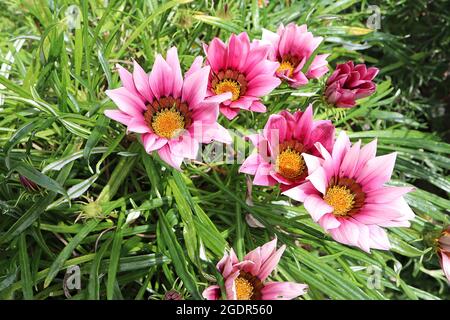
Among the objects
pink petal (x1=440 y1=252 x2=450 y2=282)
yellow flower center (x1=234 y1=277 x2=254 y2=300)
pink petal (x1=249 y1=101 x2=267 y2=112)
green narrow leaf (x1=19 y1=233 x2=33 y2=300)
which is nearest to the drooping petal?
pink petal (x1=249 y1=101 x2=267 y2=112)

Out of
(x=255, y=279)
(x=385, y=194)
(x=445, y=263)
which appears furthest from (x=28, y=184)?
(x=445, y=263)

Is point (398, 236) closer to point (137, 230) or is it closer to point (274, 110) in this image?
point (274, 110)

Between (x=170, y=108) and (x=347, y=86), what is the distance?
0.41 meters

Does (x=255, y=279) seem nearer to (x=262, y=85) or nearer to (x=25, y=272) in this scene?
(x=262, y=85)

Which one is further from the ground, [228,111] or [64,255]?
[228,111]

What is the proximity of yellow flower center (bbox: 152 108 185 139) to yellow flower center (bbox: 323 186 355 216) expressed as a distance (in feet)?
1.12

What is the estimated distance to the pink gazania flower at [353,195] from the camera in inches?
32.7

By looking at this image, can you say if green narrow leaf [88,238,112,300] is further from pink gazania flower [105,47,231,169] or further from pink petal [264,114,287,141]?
pink petal [264,114,287,141]

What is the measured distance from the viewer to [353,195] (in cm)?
94

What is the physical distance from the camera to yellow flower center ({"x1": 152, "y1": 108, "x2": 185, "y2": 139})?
0.93 metres

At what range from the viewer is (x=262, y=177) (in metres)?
0.89

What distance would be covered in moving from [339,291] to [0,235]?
874 mm

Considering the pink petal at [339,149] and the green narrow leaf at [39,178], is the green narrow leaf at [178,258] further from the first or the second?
the pink petal at [339,149]
